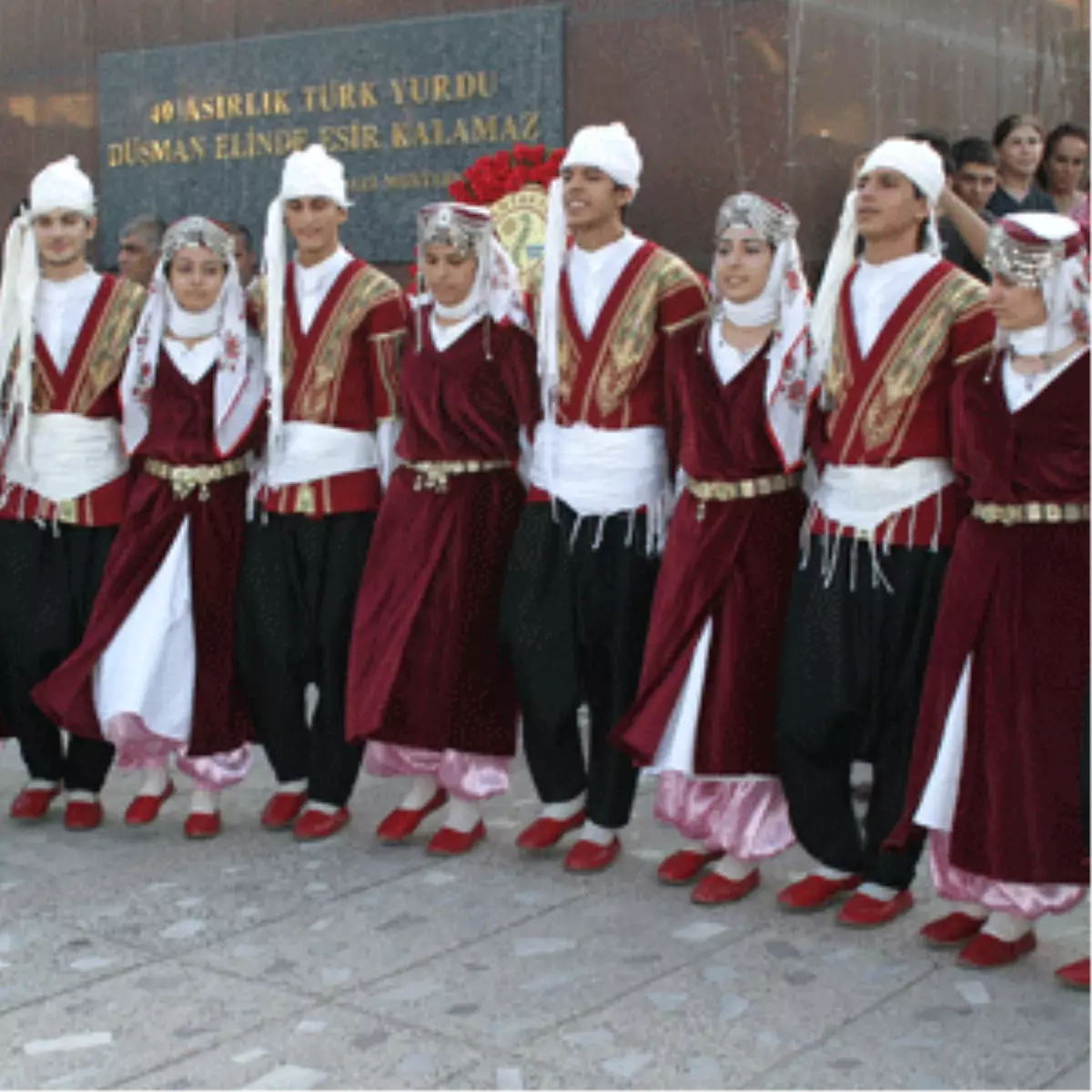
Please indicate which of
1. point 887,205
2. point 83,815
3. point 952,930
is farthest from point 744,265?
point 83,815

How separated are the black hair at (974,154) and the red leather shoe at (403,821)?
265 cm

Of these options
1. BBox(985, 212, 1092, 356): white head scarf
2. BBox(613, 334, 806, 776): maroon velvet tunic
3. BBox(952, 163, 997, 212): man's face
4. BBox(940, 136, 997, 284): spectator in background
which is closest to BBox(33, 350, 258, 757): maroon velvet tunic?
BBox(613, 334, 806, 776): maroon velvet tunic

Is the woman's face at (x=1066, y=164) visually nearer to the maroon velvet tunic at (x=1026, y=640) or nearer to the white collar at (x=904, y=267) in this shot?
the white collar at (x=904, y=267)

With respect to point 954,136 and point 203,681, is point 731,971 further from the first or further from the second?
point 954,136

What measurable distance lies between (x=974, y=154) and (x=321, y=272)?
2223 mm

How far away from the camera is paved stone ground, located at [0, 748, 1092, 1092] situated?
376 centimetres

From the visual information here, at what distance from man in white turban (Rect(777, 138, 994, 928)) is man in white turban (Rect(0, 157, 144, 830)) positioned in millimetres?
2104

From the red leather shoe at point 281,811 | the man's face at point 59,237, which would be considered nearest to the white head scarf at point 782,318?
the red leather shoe at point 281,811

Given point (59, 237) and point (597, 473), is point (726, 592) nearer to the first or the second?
point (597, 473)

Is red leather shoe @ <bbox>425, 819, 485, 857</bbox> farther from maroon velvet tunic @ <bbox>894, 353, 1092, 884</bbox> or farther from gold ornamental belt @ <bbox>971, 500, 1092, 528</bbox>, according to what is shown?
gold ornamental belt @ <bbox>971, 500, 1092, 528</bbox>

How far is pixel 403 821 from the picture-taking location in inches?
213

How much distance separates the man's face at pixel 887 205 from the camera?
4551 mm

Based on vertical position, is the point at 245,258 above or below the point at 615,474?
above

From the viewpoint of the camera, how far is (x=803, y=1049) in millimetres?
3820
